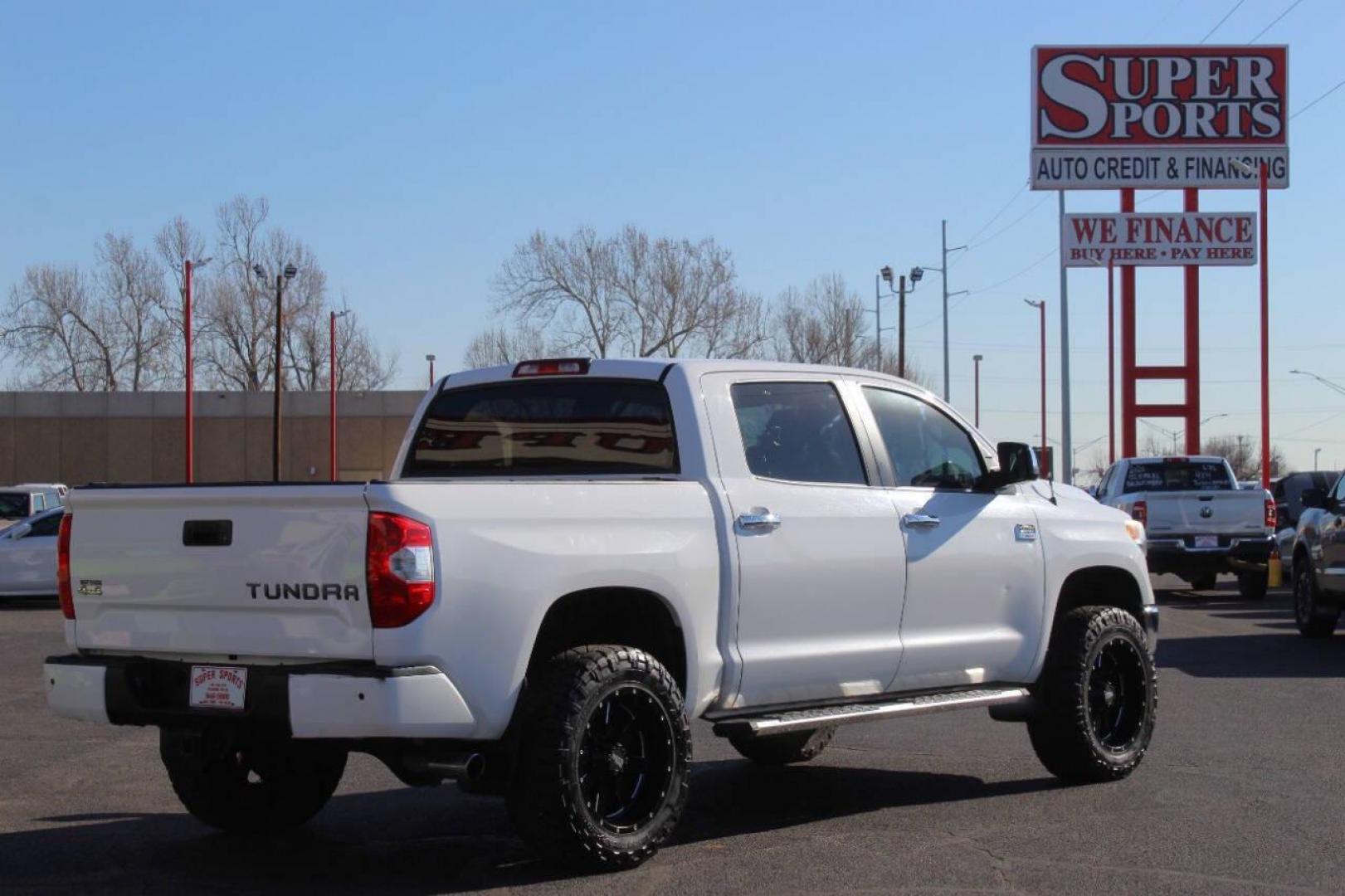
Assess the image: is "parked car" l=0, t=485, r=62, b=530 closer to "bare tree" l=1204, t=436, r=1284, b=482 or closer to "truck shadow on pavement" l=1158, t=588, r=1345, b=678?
"truck shadow on pavement" l=1158, t=588, r=1345, b=678

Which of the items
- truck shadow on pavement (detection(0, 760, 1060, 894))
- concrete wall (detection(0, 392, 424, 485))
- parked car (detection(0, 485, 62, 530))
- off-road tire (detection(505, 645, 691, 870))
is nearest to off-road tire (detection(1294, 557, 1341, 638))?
truck shadow on pavement (detection(0, 760, 1060, 894))

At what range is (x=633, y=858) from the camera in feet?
22.2

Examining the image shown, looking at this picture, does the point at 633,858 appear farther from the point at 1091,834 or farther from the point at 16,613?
the point at 16,613

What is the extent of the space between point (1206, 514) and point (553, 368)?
17.3 meters

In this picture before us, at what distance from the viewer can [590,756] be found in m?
6.72

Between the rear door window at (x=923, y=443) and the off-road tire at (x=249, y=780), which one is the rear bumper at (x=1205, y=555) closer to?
the rear door window at (x=923, y=443)

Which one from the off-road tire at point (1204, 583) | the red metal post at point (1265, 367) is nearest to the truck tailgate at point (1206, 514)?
the off-road tire at point (1204, 583)

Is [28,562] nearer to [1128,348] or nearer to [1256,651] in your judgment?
[1256,651]

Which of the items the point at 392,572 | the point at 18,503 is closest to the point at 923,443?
the point at 392,572

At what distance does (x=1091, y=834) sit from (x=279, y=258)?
77.6 metres

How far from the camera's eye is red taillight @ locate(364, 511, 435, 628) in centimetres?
616

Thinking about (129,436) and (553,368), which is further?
(129,436)

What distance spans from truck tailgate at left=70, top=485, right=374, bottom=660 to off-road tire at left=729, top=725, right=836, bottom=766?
10.6ft

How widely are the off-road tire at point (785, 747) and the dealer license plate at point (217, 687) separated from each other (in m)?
3.25
